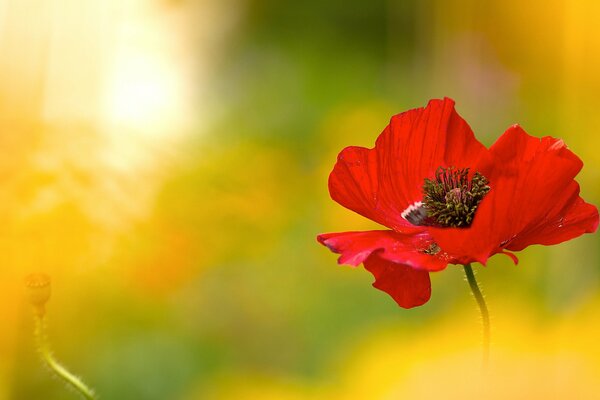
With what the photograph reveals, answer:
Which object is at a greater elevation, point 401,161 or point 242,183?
point 401,161

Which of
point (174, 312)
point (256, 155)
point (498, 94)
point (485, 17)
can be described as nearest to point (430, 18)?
point (485, 17)

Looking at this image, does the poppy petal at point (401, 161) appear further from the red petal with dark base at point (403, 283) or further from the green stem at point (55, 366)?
the green stem at point (55, 366)

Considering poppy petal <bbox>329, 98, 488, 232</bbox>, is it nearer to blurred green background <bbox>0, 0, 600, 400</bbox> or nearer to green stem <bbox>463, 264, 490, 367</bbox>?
green stem <bbox>463, 264, 490, 367</bbox>

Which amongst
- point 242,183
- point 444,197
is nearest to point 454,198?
point 444,197

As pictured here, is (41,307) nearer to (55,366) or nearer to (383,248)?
(55,366)

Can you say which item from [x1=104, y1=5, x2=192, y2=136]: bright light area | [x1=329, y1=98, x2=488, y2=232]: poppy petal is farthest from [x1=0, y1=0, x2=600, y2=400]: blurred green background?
[x1=329, y1=98, x2=488, y2=232]: poppy petal

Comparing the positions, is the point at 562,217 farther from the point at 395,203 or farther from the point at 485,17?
the point at 485,17
